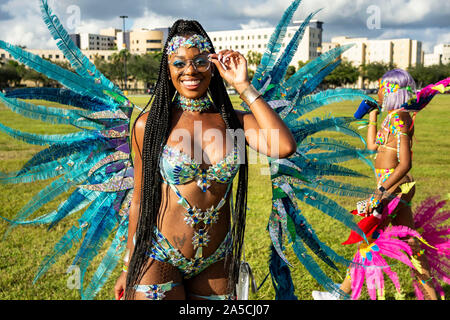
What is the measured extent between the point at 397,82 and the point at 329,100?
57.3 inches

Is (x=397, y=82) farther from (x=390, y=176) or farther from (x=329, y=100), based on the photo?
(x=329, y=100)

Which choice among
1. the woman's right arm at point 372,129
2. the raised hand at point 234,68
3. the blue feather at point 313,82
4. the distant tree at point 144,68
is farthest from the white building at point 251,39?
the raised hand at point 234,68

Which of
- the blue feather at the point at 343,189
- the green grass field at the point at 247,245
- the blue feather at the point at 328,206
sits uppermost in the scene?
the blue feather at the point at 343,189

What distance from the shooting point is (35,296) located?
4.21m

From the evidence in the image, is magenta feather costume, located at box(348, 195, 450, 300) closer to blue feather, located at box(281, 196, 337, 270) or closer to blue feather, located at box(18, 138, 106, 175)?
blue feather, located at box(281, 196, 337, 270)

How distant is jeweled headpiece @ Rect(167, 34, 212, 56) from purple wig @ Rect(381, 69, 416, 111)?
218 cm

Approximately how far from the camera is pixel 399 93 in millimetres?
3865

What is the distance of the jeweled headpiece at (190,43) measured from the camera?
225cm

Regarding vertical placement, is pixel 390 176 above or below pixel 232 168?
below

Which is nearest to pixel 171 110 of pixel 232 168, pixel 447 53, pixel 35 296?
pixel 232 168

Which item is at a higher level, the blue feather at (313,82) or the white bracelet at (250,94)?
the blue feather at (313,82)

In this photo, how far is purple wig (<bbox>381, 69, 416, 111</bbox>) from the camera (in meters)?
3.85

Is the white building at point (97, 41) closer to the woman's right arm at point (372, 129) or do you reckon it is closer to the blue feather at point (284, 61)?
the woman's right arm at point (372, 129)

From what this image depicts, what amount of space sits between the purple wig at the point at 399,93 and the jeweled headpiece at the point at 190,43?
2.18 metres
